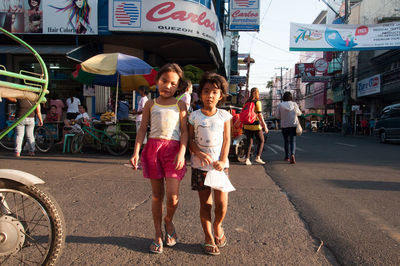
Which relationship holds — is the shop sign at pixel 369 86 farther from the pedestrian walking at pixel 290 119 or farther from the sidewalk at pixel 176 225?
the sidewalk at pixel 176 225

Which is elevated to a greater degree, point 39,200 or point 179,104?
point 179,104

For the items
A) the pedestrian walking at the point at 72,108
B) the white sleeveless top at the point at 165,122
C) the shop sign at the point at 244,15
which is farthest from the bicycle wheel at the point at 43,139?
the shop sign at the point at 244,15

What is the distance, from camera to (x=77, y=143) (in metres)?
8.18

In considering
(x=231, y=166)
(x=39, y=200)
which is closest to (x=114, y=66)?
(x=231, y=166)

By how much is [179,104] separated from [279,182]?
3259mm

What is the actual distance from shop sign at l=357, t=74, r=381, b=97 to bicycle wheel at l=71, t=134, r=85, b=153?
25.0 metres

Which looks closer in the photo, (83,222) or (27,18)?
(83,222)

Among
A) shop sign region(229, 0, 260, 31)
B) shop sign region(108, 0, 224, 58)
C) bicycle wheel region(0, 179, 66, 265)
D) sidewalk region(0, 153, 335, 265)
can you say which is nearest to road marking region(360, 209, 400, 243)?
sidewalk region(0, 153, 335, 265)

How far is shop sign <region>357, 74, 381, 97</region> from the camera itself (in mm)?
25183

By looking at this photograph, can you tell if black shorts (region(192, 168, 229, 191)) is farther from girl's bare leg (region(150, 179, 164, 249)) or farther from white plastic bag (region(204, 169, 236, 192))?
girl's bare leg (region(150, 179, 164, 249))

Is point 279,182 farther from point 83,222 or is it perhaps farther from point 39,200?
point 39,200

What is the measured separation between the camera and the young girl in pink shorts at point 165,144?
240 cm

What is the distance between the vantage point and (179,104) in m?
2.51

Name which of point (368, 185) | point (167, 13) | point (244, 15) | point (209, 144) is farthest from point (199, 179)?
point (244, 15)
